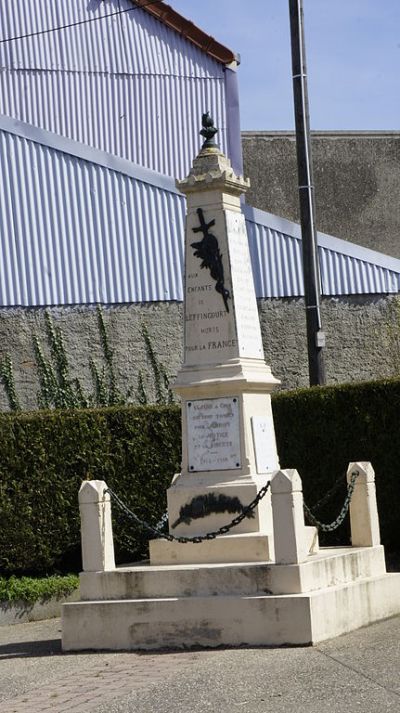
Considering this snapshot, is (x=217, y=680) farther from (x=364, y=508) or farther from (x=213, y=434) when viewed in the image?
(x=364, y=508)

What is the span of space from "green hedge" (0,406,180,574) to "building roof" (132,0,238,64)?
8.94 metres

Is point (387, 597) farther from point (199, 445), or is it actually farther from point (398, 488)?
point (398, 488)

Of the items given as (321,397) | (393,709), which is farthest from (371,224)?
(393,709)

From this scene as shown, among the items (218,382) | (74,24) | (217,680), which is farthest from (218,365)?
(74,24)

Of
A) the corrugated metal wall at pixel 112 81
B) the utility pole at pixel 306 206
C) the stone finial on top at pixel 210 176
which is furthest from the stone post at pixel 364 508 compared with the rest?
the corrugated metal wall at pixel 112 81

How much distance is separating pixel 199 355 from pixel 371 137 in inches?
536

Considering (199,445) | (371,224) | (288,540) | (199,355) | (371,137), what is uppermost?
(371,137)

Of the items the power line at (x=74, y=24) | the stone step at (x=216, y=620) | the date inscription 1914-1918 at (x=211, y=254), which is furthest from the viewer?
the power line at (x=74, y=24)

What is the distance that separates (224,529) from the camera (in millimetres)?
10344

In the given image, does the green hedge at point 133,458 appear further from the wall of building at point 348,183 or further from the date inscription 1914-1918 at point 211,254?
the wall of building at point 348,183

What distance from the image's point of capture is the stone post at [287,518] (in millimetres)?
9828

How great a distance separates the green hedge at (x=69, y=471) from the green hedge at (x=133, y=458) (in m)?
0.01

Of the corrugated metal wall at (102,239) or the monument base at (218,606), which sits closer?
the monument base at (218,606)

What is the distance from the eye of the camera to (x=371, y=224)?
2358 centimetres
